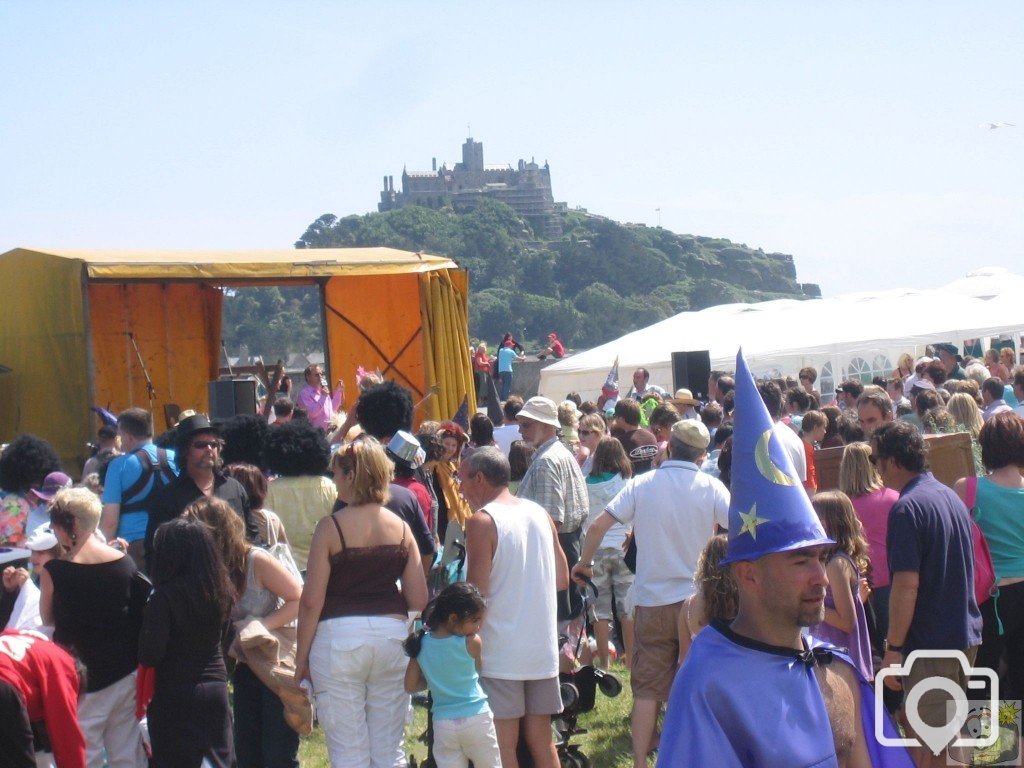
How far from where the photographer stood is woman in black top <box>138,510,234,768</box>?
14.8 ft

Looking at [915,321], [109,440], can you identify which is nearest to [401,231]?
[915,321]

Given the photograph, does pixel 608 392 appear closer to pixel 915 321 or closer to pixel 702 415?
pixel 702 415

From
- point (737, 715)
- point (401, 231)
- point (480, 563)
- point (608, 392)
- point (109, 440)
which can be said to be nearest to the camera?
point (737, 715)

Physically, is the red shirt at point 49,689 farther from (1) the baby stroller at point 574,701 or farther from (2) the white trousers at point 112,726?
(1) the baby stroller at point 574,701

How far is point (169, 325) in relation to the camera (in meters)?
14.7

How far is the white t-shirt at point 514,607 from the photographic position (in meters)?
5.04

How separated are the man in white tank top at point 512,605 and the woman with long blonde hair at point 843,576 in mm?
1157

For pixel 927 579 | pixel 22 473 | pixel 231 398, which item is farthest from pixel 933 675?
pixel 231 398

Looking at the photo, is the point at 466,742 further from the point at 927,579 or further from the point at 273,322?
the point at 273,322

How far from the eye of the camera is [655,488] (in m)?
5.71

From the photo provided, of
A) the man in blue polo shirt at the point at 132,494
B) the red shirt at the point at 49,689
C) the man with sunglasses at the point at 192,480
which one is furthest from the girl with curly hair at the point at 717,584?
the man in blue polo shirt at the point at 132,494

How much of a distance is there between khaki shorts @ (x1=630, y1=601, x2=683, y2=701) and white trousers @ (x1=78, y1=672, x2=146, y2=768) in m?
2.25

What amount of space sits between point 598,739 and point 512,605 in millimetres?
1936

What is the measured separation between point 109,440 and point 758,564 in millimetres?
7274
